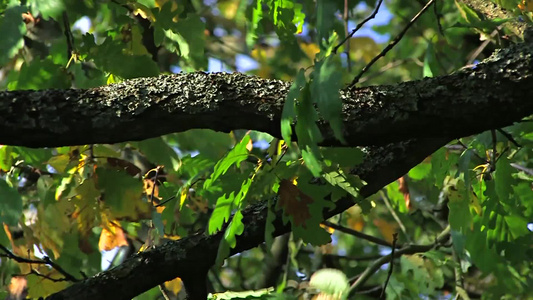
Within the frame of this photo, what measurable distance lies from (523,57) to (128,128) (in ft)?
2.56

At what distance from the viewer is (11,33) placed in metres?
2.71

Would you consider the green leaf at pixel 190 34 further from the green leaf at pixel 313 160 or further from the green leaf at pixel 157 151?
the green leaf at pixel 313 160

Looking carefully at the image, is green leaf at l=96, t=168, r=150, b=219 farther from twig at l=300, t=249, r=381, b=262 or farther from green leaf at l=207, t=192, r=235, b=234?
twig at l=300, t=249, r=381, b=262

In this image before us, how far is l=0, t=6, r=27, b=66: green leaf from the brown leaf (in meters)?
1.11

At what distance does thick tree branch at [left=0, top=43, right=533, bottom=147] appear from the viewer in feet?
5.57

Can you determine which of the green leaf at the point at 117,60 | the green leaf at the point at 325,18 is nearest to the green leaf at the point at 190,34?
the green leaf at the point at 117,60

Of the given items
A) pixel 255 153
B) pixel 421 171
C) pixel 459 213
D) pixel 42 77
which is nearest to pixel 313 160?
pixel 459 213

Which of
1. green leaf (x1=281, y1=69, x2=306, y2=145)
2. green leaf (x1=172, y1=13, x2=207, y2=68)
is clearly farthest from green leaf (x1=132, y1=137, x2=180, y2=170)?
green leaf (x1=281, y1=69, x2=306, y2=145)

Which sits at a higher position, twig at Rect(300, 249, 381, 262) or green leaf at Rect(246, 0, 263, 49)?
green leaf at Rect(246, 0, 263, 49)

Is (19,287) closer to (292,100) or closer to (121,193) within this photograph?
(121,193)

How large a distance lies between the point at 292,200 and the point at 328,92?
58 centimetres

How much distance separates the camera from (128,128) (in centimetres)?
Result: 178

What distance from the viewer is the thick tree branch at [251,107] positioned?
170cm

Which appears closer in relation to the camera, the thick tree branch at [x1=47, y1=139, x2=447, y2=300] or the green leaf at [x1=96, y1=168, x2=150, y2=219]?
the thick tree branch at [x1=47, y1=139, x2=447, y2=300]
